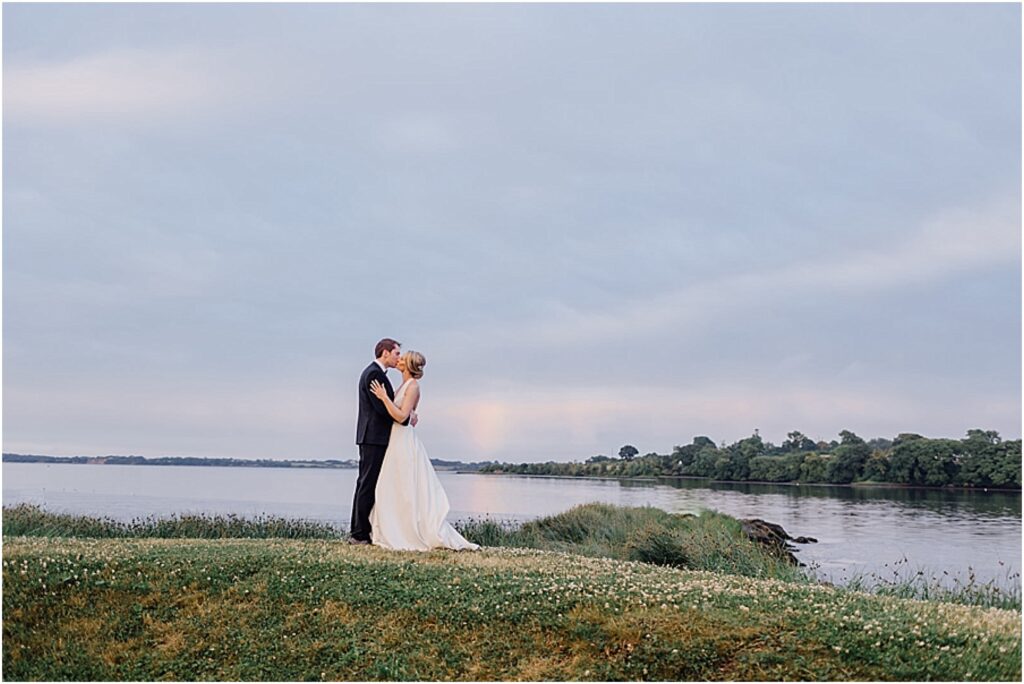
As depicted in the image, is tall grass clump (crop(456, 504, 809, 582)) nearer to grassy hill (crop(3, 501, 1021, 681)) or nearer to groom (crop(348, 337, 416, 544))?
grassy hill (crop(3, 501, 1021, 681))

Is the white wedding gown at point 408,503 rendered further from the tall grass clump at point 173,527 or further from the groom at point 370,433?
the tall grass clump at point 173,527

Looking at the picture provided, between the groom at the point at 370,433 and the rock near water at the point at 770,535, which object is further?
the rock near water at the point at 770,535

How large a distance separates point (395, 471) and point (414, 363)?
1631 mm

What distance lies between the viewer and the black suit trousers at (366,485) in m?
13.9

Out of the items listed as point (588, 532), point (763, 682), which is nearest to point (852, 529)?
point (588, 532)

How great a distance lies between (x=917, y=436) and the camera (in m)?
68.8

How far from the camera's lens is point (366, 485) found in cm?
1386

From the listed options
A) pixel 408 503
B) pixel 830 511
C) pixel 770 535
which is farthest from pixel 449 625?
pixel 830 511

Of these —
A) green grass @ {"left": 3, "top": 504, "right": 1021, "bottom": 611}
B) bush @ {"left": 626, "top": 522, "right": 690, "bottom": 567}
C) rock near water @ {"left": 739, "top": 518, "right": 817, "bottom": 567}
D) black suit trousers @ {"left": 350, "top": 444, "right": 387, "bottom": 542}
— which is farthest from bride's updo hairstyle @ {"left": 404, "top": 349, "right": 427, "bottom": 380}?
rock near water @ {"left": 739, "top": 518, "right": 817, "bottom": 567}

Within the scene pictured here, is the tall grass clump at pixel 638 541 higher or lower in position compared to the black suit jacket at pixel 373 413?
lower

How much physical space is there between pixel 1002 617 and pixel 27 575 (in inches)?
435

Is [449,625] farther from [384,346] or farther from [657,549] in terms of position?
[657,549]

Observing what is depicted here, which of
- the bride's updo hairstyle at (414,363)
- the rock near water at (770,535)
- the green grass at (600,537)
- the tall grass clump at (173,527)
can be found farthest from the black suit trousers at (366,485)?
the rock near water at (770,535)

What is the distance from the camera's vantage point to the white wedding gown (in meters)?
13.5
